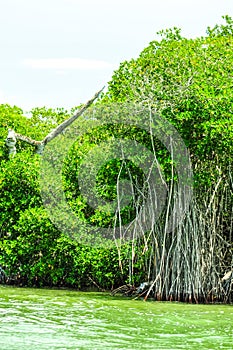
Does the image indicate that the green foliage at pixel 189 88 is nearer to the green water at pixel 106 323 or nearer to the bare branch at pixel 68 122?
the bare branch at pixel 68 122

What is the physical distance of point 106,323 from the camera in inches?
338

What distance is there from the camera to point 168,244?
1122cm

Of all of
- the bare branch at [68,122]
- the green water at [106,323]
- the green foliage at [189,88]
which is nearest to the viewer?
the green water at [106,323]

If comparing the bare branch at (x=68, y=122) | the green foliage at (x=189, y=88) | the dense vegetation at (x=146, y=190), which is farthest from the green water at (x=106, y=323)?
the bare branch at (x=68, y=122)

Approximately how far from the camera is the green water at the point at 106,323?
7.38 m

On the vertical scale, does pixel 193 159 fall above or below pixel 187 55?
below

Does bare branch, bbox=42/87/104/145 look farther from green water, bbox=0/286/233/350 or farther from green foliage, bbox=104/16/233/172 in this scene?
green water, bbox=0/286/233/350

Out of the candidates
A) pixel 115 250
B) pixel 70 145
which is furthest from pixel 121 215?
pixel 70 145

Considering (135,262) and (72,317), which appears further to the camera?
(135,262)

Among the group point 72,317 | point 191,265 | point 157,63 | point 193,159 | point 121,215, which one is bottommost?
point 72,317

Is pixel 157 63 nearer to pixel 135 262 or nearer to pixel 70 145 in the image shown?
pixel 70 145

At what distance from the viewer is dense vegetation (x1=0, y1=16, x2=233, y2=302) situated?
34.6 ft

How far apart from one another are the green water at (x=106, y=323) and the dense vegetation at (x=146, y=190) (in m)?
0.83

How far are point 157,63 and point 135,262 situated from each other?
337 cm
